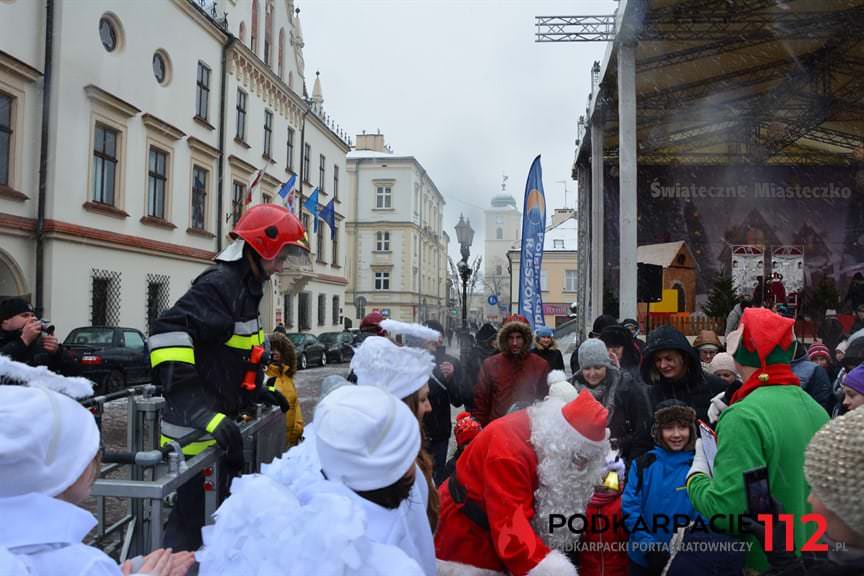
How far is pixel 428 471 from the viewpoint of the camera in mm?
2670

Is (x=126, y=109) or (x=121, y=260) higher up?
(x=126, y=109)

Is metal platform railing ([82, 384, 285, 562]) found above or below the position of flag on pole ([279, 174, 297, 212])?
below

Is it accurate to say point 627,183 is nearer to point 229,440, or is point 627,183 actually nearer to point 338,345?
point 229,440

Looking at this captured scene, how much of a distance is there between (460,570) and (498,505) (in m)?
0.34

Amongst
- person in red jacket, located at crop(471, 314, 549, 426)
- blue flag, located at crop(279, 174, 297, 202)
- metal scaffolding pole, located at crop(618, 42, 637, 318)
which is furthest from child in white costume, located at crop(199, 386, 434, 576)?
blue flag, located at crop(279, 174, 297, 202)

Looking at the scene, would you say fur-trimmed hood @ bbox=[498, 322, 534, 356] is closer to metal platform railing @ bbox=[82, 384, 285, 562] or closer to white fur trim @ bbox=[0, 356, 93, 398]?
metal platform railing @ bbox=[82, 384, 285, 562]

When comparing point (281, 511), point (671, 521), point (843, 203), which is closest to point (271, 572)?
point (281, 511)

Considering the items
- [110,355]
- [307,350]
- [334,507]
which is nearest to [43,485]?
[334,507]

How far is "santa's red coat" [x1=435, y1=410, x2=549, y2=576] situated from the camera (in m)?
2.41

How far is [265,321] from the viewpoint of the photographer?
87.0 feet

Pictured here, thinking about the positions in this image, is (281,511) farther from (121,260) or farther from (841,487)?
(121,260)

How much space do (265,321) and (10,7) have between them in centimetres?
1459

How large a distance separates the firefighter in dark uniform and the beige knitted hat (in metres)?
2.06

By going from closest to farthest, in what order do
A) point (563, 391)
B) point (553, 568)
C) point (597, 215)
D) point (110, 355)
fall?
point (553, 568)
point (563, 391)
point (110, 355)
point (597, 215)
